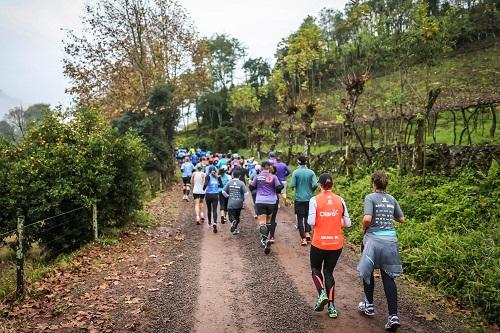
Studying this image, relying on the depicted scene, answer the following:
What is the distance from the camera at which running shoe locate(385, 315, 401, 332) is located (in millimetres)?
5207

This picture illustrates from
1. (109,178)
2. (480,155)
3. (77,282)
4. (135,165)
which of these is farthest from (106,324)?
(480,155)

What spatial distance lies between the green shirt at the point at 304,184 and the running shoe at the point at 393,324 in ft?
15.6

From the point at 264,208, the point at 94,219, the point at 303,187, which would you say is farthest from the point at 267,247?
the point at 94,219

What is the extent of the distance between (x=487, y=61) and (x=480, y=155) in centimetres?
4359

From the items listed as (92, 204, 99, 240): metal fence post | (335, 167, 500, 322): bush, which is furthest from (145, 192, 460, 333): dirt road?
(92, 204, 99, 240): metal fence post

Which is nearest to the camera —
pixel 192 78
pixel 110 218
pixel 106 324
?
pixel 106 324

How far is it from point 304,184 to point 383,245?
182 inches

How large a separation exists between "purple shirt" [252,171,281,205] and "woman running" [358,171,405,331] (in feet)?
14.0

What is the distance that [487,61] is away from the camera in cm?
4603

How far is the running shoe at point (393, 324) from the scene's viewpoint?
5.21 meters

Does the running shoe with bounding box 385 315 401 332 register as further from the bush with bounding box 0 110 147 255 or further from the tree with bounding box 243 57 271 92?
the tree with bounding box 243 57 271 92

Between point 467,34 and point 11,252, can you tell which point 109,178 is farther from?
point 467,34

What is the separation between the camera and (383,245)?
5.36 m

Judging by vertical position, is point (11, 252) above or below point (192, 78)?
below
